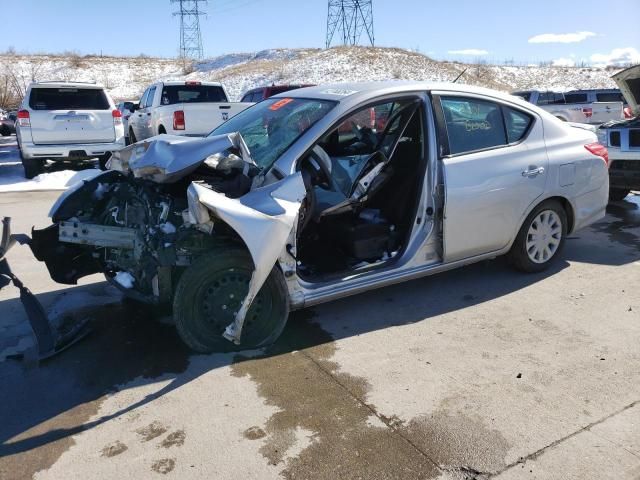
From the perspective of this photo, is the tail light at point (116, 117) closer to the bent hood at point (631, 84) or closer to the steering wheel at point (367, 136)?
the steering wheel at point (367, 136)

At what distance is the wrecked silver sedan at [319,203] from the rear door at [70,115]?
7.33 meters

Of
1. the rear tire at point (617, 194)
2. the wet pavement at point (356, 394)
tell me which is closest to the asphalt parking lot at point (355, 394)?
the wet pavement at point (356, 394)

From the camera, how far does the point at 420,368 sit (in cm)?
351

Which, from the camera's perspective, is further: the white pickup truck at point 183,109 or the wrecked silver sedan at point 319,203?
the white pickup truck at point 183,109

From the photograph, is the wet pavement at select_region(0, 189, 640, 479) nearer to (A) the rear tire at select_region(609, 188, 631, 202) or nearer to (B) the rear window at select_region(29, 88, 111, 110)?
(A) the rear tire at select_region(609, 188, 631, 202)

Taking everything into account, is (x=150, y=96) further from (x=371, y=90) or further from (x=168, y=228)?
(x=168, y=228)

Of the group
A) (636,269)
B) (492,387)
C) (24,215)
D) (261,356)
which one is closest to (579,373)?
(492,387)

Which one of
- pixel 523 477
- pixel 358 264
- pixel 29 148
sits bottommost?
pixel 523 477

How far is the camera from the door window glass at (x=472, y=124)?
4387 mm

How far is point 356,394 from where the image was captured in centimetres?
322

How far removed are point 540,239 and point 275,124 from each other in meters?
2.64

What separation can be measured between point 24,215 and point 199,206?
601 centimetres

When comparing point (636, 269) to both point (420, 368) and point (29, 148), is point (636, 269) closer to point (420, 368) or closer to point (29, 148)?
point (420, 368)

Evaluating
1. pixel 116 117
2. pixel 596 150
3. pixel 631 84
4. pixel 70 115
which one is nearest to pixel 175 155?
pixel 596 150
